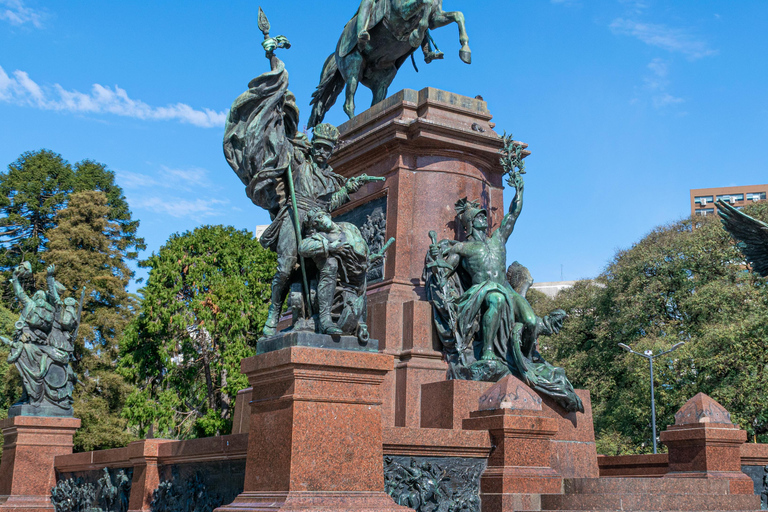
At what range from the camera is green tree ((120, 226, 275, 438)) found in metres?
30.0

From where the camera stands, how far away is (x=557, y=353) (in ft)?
128

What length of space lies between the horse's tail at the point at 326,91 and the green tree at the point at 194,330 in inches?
632

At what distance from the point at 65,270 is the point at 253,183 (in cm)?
3026

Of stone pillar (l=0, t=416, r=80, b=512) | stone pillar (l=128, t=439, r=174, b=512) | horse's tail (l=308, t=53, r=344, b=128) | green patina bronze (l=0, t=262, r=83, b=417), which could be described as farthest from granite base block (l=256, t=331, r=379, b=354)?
green patina bronze (l=0, t=262, r=83, b=417)

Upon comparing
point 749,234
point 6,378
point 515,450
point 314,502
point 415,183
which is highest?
point 415,183

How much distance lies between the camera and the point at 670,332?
109 ft

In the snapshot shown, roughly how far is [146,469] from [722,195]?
106 m

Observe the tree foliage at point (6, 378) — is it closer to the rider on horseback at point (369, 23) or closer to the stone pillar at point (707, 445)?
the rider on horseback at point (369, 23)

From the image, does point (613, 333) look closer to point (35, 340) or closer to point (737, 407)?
point (737, 407)

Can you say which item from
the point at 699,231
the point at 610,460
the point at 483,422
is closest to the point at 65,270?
the point at 699,231

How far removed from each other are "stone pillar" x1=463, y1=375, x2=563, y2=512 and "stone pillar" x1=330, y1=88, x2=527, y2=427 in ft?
6.62

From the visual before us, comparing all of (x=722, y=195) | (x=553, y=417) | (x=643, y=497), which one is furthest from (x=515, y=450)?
(x=722, y=195)

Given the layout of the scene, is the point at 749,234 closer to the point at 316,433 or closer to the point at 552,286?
the point at 316,433

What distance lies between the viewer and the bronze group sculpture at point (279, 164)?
881 centimetres
